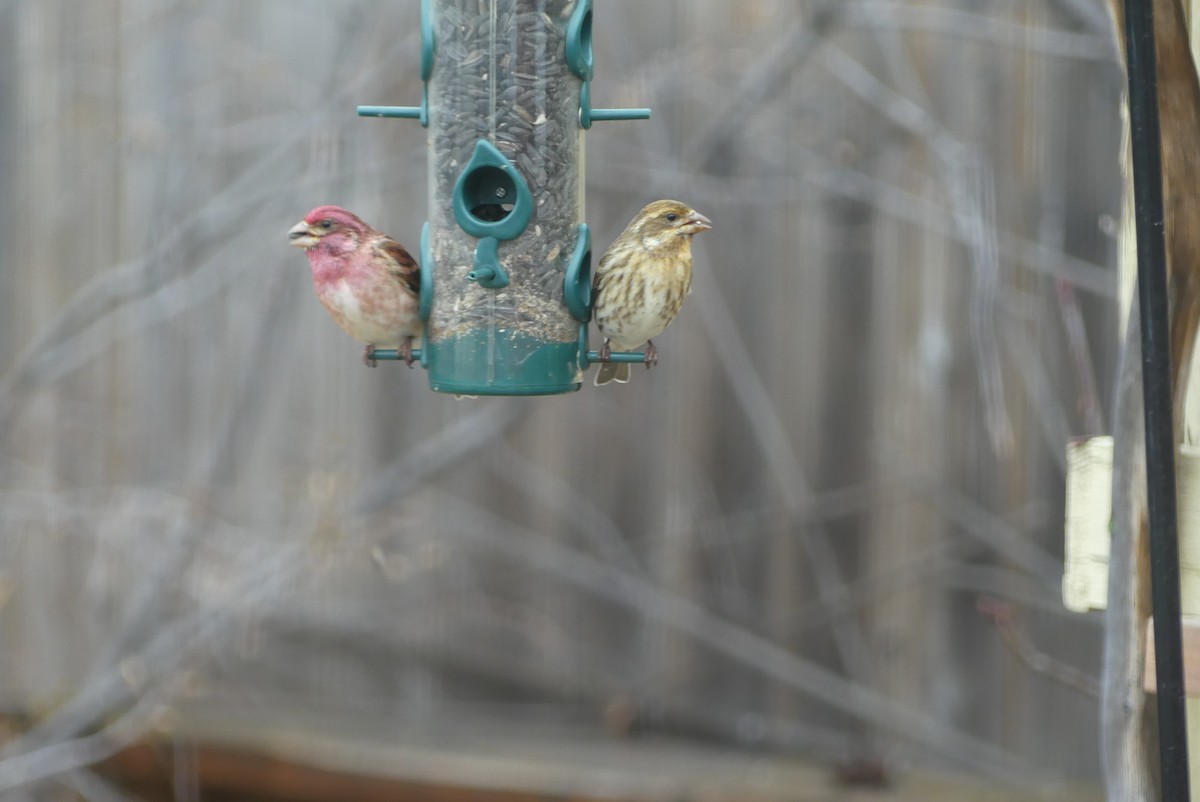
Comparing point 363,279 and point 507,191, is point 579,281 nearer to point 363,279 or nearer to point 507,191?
point 507,191

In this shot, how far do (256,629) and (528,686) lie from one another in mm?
1059

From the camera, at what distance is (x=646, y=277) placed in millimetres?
3463

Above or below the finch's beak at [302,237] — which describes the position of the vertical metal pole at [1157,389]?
below

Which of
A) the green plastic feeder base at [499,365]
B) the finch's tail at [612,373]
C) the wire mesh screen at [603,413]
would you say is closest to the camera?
the green plastic feeder base at [499,365]

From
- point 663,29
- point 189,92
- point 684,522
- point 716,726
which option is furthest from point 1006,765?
point 189,92

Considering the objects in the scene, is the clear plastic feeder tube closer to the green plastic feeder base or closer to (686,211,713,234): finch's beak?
the green plastic feeder base

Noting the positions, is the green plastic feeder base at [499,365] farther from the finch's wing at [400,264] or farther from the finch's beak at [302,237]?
the finch's beak at [302,237]

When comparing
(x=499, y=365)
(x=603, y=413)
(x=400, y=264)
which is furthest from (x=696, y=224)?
(x=603, y=413)

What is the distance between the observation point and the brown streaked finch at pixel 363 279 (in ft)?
11.0

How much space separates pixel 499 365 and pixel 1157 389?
1.81 m

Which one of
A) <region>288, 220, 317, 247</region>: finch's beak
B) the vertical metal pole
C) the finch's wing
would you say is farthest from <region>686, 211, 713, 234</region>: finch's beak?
the vertical metal pole

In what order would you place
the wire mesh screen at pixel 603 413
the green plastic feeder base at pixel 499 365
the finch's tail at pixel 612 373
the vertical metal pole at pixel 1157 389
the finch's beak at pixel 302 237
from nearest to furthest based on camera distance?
the vertical metal pole at pixel 1157 389
the green plastic feeder base at pixel 499 365
the finch's beak at pixel 302 237
the finch's tail at pixel 612 373
the wire mesh screen at pixel 603 413

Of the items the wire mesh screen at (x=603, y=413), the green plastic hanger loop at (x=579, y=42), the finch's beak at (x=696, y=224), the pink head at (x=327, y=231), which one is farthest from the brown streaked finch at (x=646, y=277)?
the wire mesh screen at (x=603, y=413)

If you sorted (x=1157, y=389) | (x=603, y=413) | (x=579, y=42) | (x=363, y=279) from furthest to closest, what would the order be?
(x=603, y=413)
(x=579, y=42)
(x=363, y=279)
(x=1157, y=389)
